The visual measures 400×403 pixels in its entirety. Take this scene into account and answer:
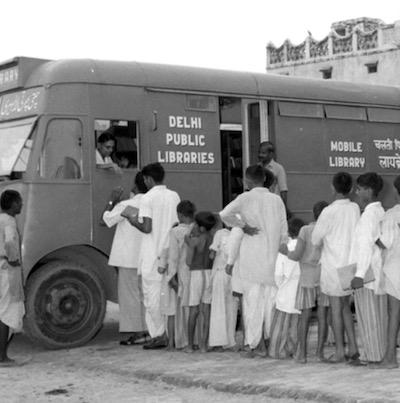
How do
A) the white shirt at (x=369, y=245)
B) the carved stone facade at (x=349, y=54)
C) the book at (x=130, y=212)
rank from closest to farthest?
1. the white shirt at (x=369, y=245)
2. the book at (x=130, y=212)
3. the carved stone facade at (x=349, y=54)

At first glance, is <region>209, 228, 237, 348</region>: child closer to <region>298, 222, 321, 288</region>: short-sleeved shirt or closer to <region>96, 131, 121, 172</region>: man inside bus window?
<region>298, 222, 321, 288</region>: short-sleeved shirt

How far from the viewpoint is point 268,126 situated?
39.4 feet

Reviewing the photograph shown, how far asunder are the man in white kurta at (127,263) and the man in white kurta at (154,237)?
13.9 inches

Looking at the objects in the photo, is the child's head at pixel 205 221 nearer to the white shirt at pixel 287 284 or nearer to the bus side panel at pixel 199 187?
the white shirt at pixel 287 284

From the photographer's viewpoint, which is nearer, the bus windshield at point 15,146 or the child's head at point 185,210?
the child's head at point 185,210

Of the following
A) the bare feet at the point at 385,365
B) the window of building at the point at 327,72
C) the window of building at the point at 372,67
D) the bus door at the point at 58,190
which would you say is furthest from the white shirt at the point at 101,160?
the window of building at the point at 327,72

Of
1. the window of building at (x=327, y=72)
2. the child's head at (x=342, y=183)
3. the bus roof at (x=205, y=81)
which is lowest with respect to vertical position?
the child's head at (x=342, y=183)

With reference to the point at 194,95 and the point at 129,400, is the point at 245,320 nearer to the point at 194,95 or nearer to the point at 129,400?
the point at 129,400

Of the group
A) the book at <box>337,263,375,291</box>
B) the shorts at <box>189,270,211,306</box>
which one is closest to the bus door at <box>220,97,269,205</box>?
the shorts at <box>189,270,211,306</box>

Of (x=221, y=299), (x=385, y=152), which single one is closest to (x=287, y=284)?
(x=221, y=299)

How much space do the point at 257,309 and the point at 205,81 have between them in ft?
11.5

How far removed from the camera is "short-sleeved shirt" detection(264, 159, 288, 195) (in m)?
11.3

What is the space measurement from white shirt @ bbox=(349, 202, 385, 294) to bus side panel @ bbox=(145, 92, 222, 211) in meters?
3.56

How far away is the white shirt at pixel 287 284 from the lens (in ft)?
28.4
